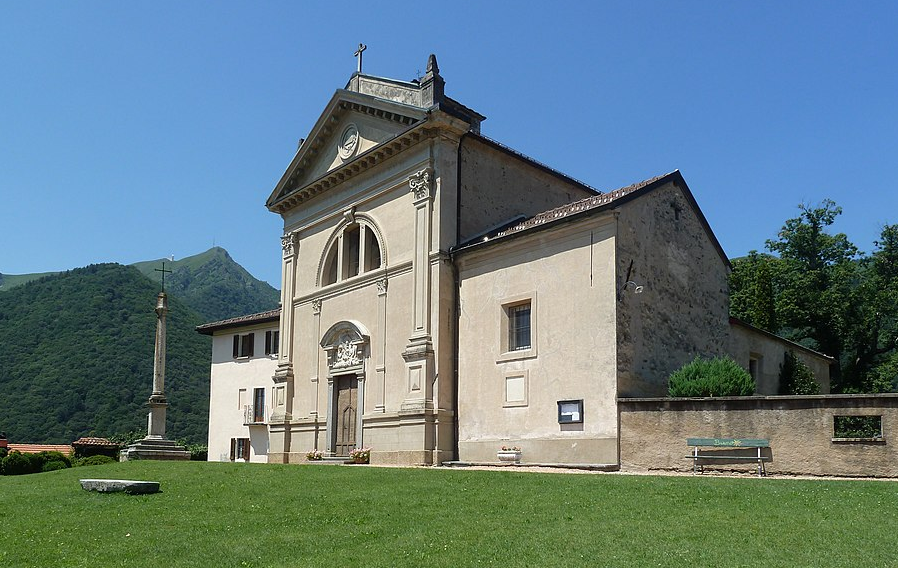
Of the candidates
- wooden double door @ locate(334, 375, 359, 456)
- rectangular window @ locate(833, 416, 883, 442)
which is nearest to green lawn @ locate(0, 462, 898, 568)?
rectangular window @ locate(833, 416, 883, 442)

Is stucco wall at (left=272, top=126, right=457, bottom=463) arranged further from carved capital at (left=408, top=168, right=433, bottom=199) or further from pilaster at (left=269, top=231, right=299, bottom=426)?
pilaster at (left=269, top=231, right=299, bottom=426)

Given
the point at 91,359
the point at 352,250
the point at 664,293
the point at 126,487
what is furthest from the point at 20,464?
the point at 91,359

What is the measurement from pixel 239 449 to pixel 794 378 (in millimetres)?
25138

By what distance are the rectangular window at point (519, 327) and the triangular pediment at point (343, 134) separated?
6596mm

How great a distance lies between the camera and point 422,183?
25.4 metres

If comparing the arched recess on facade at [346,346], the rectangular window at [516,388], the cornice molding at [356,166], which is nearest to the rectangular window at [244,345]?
the cornice molding at [356,166]

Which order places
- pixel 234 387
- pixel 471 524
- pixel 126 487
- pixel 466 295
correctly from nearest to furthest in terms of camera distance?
1. pixel 471 524
2. pixel 126 487
3. pixel 466 295
4. pixel 234 387

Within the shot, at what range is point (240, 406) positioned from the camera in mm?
40406

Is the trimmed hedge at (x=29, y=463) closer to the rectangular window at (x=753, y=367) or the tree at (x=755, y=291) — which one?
the rectangular window at (x=753, y=367)

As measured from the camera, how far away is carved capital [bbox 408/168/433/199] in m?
25.2

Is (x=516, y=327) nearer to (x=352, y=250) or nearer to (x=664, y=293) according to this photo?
(x=664, y=293)

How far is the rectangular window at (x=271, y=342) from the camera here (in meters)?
38.8

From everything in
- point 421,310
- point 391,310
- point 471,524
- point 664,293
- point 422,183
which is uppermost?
point 422,183

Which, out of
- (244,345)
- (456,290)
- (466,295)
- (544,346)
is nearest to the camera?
(544,346)
